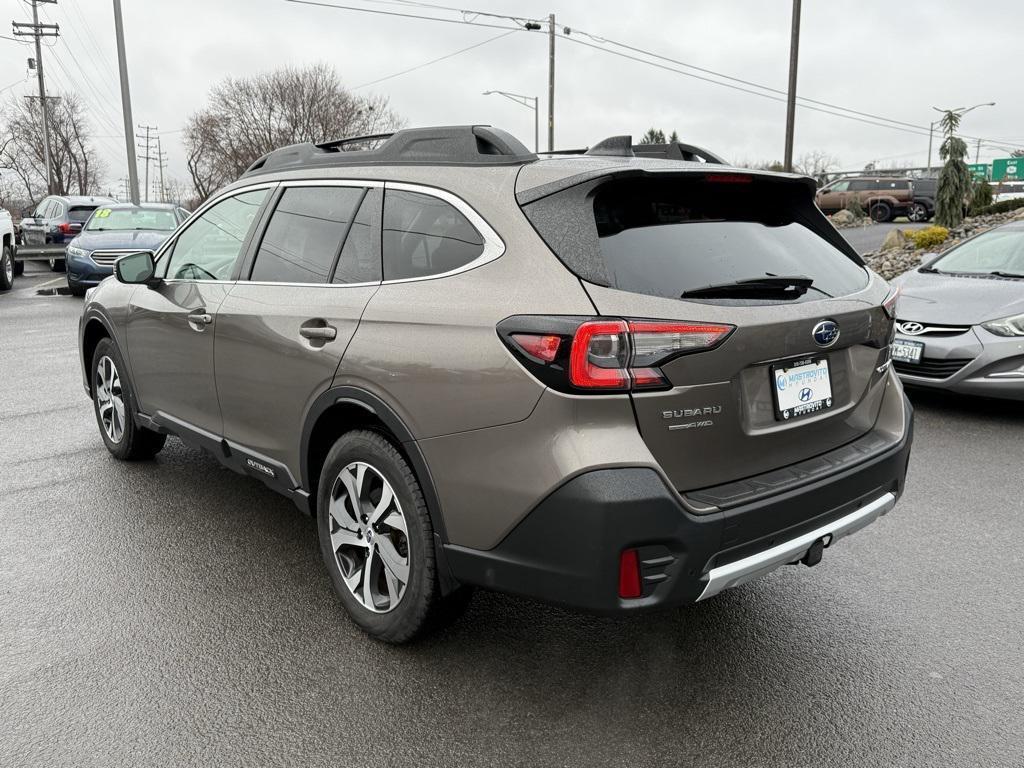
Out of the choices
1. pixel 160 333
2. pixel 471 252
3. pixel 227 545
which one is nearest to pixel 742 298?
pixel 471 252

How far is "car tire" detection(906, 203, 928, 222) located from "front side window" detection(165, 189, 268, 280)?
3456 centimetres

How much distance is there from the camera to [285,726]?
8.64 ft

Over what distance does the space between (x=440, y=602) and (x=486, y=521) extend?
0.49 meters

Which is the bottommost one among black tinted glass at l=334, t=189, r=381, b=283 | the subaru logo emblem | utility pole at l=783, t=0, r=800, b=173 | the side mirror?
the subaru logo emblem

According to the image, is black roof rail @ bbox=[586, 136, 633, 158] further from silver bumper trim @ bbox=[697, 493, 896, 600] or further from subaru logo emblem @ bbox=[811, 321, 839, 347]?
silver bumper trim @ bbox=[697, 493, 896, 600]

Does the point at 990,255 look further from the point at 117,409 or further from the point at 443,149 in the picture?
the point at 117,409

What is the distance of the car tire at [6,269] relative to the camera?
15.4 meters

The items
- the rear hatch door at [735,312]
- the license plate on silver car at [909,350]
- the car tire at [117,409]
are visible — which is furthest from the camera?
the license plate on silver car at [909,350]

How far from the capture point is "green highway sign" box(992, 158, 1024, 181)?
6831 cm

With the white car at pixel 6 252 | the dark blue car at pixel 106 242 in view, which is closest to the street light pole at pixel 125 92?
the white car at pixel 6 252

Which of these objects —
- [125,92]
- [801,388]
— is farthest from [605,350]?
[125,92]

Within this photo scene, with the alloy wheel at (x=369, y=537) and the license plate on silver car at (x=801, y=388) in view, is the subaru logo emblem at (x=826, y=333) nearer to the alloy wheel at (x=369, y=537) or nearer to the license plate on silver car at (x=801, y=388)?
the license plate on silver car at (x=801, y=388)

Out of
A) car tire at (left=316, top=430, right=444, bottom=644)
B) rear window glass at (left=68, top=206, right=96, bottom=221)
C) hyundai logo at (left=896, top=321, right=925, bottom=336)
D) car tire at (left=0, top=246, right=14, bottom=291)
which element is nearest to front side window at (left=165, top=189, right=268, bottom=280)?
car tire at (left=316, top=430, right=444, bottom=644)

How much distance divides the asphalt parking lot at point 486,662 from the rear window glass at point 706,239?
134cm
